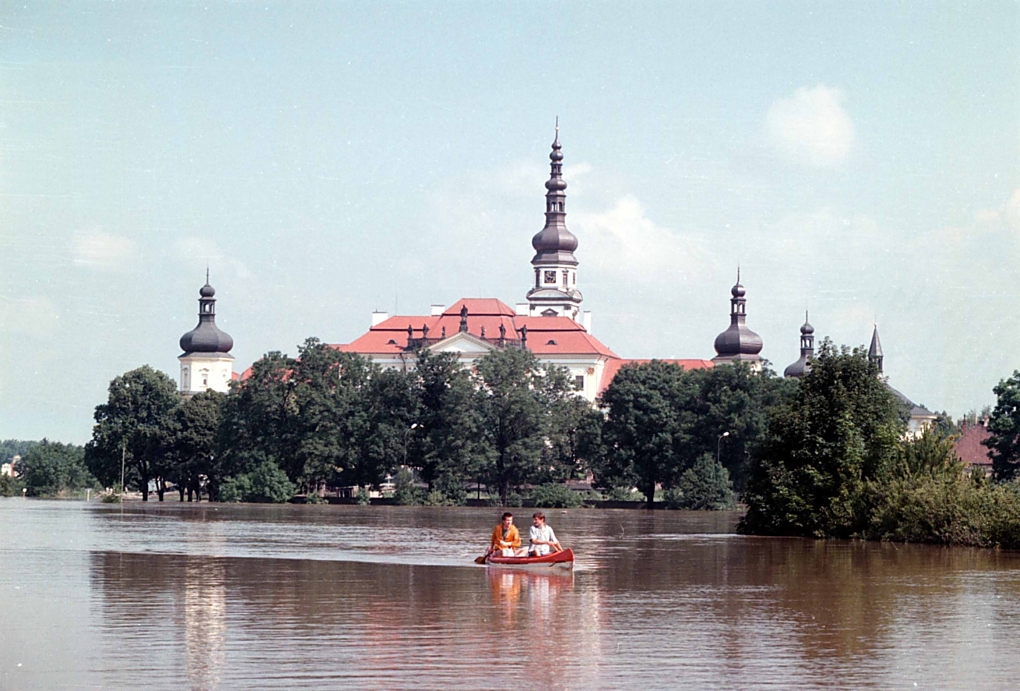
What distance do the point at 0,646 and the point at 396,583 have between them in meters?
10.3

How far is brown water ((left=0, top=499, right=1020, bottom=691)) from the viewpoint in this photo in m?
16.3

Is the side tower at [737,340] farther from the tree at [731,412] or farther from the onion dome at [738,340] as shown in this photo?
the tree at [731,412]

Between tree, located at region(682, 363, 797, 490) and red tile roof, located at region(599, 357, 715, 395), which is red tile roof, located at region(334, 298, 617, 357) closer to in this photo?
red tile roof, located at region(599, 357, 715, 395)

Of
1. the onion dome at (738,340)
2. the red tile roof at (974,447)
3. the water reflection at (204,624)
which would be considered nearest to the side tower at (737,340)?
the onion dome at (738,340)

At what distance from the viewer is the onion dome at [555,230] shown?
176 metres

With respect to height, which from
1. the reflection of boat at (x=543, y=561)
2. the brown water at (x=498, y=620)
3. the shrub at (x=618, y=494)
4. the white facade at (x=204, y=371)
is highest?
the white facade at (x=204, y=371)

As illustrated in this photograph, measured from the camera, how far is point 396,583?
27.8 metres

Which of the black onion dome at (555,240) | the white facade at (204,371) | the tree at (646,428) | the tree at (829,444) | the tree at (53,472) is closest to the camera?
the tree at (829,444)

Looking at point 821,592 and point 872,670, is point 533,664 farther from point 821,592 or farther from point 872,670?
point 821,592

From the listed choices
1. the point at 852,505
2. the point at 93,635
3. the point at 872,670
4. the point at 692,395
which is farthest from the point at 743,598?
the point at 692,395

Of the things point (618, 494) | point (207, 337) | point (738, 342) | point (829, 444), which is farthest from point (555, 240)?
point (829, 444)

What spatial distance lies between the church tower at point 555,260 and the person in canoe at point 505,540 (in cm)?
14175

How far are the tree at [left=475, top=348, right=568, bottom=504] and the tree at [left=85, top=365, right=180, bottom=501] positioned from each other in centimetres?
2795

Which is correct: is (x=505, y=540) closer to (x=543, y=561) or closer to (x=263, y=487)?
(x=543, y=561)
